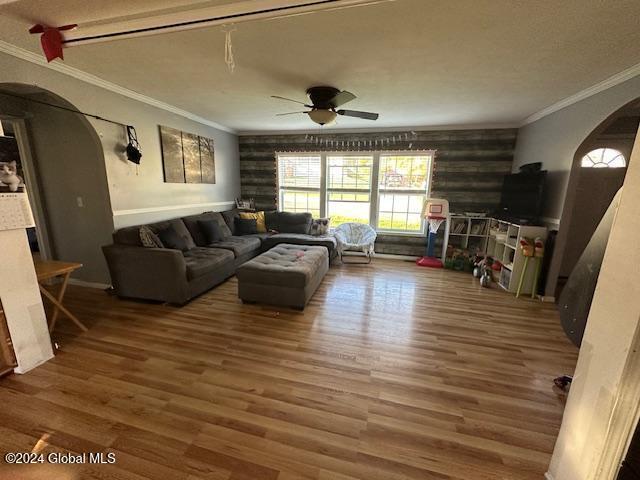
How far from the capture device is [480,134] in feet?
14.6

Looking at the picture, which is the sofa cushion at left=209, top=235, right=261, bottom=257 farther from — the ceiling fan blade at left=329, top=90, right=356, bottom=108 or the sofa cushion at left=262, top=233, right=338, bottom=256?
the ceiling fan blade at left=329, top=90, right=356, bottom=108

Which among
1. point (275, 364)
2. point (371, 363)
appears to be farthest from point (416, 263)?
point (275, 364)

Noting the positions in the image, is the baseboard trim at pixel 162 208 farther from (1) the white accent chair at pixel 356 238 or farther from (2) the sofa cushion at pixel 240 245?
(1) the white accent chair at pixel 356 238

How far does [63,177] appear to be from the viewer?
320 cm

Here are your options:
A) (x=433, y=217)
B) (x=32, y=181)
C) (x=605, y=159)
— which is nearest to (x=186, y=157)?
(x=32, y=181)

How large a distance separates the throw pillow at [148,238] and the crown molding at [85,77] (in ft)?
5.30

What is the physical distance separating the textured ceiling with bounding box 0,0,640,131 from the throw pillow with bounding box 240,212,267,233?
2111 millimetres

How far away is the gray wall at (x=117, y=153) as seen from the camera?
8.07ft

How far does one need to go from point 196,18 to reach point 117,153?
2730 mm

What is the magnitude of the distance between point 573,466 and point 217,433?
169 centimetres

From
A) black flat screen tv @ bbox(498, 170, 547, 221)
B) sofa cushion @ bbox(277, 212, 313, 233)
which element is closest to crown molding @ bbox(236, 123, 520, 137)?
black flat screen tv @ bbox(498, 170, 547, 221)

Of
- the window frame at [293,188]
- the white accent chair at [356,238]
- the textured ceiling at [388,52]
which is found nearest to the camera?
the textured ceiling at [388,52]

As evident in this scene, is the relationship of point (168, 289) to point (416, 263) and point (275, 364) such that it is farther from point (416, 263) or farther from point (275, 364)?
point (416, 263)

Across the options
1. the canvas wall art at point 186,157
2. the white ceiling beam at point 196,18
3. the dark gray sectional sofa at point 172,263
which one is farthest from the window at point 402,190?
the white ceiling beam at point 196,18
